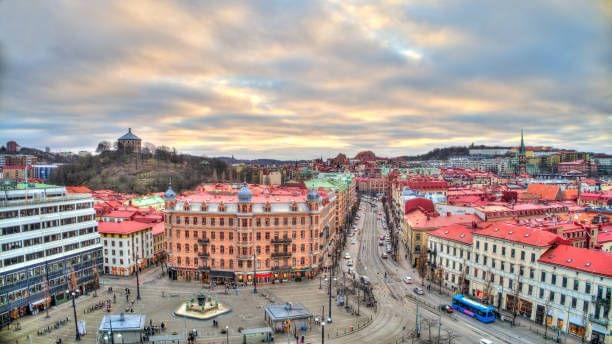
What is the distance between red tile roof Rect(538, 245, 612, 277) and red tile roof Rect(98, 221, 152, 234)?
257 ft

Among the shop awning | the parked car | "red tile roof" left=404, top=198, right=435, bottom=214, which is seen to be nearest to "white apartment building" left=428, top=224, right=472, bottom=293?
the parked car

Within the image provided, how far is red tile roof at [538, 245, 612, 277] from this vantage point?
56.6m

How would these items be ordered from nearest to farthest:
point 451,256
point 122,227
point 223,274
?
point 451,256 < point 223,274 < point 122,227

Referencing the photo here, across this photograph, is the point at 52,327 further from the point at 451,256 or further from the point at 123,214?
the point at 451,256

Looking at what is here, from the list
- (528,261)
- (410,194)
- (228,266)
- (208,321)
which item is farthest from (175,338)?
(410,194)

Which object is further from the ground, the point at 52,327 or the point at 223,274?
the point at 223,274

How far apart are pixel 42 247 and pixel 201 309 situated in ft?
93.6

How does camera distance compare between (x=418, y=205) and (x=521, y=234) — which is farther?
(x=418, y=205)

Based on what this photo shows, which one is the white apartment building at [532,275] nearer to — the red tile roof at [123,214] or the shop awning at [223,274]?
the shop awning at [223,274]


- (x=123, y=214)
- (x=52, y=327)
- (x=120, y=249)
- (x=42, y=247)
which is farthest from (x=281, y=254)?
(x=123, y=214)

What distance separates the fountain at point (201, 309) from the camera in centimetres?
6544

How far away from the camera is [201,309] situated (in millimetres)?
66625

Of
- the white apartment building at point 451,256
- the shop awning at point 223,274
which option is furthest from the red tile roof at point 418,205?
the shop awning at point 223,274

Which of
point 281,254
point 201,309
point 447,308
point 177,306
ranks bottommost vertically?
point 177,306
